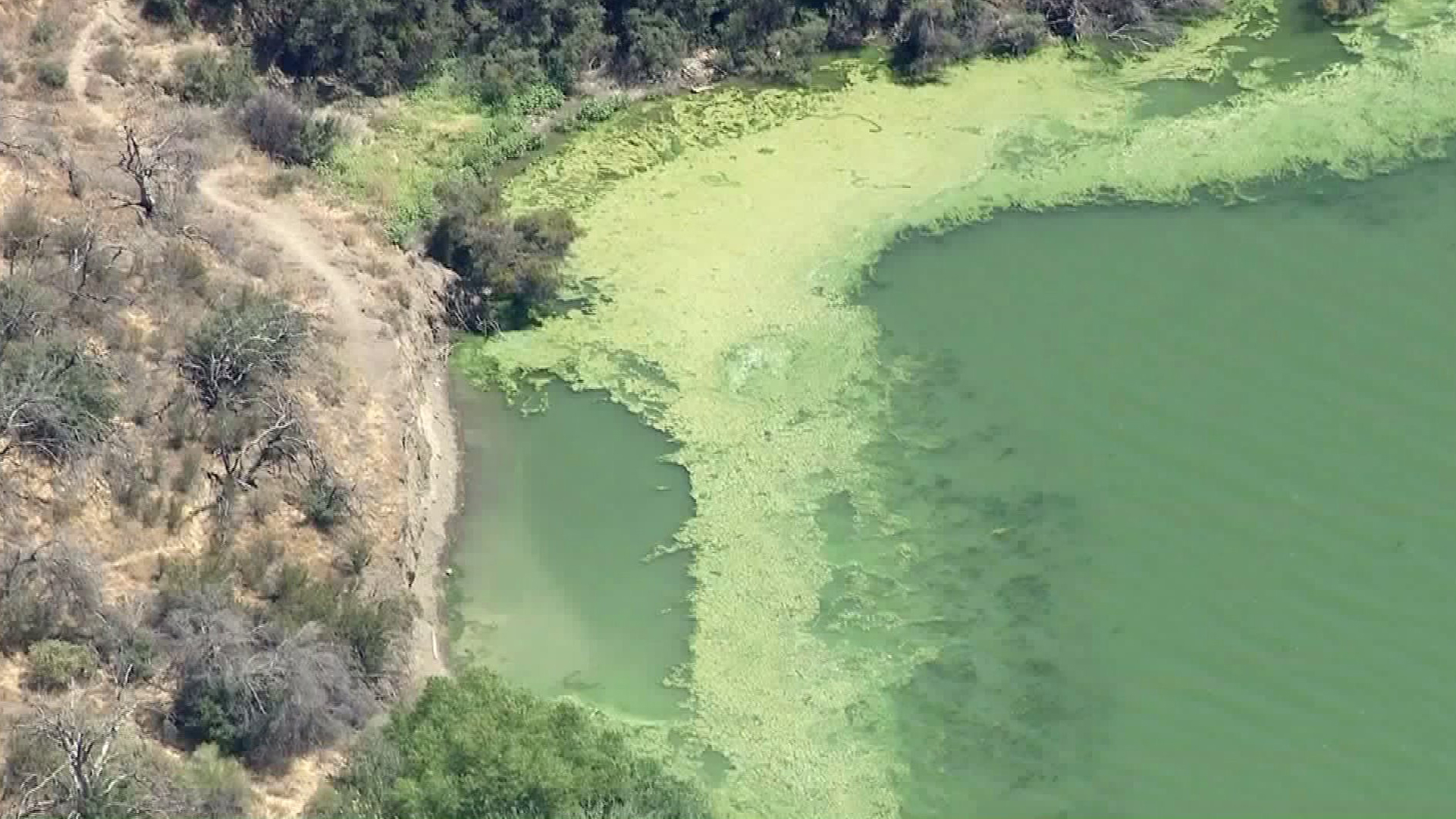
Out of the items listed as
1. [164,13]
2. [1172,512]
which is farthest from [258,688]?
[164,13]

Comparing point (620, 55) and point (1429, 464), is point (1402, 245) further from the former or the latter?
point (620, 55)

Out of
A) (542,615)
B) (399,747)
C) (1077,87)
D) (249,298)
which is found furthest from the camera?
(1077,87)

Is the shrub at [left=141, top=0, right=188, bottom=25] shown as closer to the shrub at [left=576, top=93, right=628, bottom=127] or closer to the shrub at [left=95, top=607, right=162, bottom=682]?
the shrub at [left=576, top=93, right=628, bottom=127]

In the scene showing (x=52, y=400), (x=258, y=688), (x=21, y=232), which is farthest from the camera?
(x=21, y=232)

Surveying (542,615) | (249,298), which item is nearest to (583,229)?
(249,298)

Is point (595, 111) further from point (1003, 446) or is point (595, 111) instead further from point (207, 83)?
point (1003, 446)
